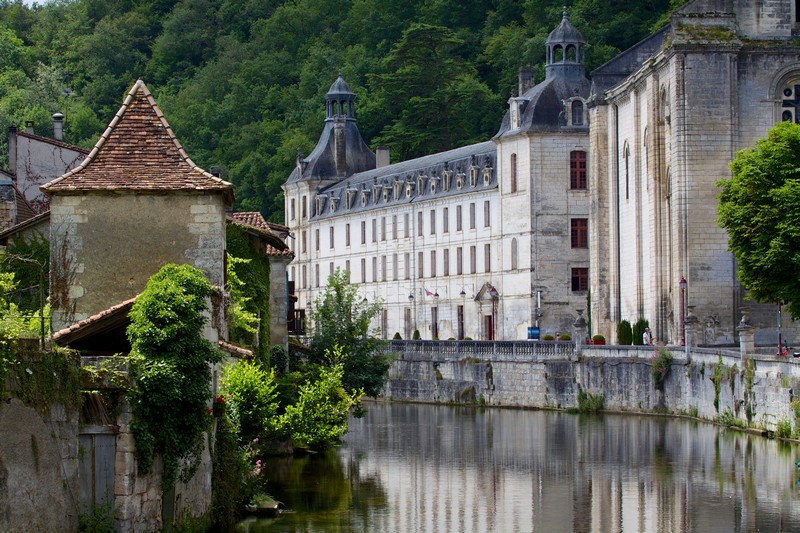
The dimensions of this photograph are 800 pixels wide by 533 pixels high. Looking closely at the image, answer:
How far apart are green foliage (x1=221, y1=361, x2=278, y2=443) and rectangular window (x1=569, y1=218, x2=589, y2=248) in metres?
53.2

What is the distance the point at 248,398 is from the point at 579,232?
55.4m

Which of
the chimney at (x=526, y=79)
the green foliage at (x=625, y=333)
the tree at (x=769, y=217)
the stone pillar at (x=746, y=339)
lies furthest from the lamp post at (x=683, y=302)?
the chimney at (x=526, y=79)

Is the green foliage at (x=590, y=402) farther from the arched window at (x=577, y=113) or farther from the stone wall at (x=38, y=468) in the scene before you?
the stone wall at (x=38, y=468)

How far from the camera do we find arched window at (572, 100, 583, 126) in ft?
293

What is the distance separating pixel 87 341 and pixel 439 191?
71505 millimetres

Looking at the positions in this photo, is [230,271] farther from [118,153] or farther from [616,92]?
[616,92]

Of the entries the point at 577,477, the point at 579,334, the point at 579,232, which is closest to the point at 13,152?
the point at 577,477

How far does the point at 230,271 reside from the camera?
38.8 meters

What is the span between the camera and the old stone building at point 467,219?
8931 centimetres

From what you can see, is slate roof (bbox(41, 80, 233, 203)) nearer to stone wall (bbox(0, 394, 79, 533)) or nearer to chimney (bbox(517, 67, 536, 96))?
stone wall (bbox(0, 394, 79, 533))

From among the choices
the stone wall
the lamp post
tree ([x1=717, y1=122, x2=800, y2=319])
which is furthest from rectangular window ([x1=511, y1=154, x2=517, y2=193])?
the stone wall

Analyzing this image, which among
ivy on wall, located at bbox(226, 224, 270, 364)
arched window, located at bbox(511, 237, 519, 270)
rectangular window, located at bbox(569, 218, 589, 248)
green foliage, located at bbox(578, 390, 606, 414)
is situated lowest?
green foliage, located at bbox(578, 390, 606, 414)

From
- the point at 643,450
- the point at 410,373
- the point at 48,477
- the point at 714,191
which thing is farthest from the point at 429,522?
the point at 410,373

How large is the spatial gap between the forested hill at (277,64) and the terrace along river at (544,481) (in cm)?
4598
